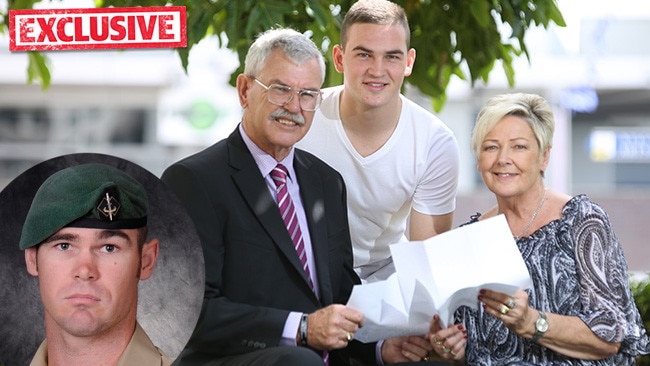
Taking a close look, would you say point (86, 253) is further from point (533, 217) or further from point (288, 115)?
point (533, 217)

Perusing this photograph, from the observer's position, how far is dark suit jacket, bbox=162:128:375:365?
8.41 ft

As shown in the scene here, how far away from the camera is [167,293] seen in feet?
6.18

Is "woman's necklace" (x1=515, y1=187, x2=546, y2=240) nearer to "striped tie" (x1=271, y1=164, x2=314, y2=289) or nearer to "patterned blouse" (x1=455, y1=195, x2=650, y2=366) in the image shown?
"patterned blouse" (x1=455, y1=195, x2=650, y2=366)

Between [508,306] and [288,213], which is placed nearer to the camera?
[508,306]

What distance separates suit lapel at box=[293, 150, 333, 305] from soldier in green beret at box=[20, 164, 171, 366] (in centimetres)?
91

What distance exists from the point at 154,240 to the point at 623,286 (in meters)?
1.38

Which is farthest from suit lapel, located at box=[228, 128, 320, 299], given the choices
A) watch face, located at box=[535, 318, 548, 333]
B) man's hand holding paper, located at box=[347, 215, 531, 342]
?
watch face, located at box=[535, 318, 548, 333]

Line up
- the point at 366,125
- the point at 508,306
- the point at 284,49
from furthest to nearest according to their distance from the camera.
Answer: the point at 366,125
the point at 284,49
the point at 508,306

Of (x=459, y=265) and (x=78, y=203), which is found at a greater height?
(x=78, y=203)

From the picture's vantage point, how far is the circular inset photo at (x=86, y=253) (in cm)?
175

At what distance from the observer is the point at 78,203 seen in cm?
175

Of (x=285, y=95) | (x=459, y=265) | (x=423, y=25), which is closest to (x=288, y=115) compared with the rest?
(x=285, y=95)

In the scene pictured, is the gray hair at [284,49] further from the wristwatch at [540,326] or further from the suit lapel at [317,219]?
the wristwatch at [540,326]

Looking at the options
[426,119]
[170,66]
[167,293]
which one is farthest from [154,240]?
[170,66]
